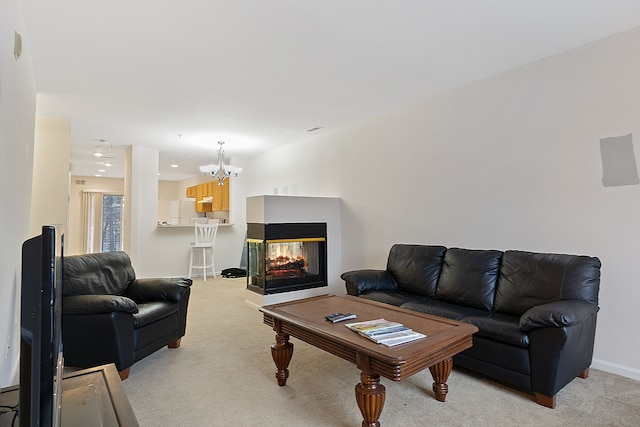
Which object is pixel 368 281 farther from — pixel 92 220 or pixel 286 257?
pixel 92 220

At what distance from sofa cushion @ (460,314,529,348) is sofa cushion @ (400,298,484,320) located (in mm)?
99

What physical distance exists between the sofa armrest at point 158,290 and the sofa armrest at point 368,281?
1567 mm

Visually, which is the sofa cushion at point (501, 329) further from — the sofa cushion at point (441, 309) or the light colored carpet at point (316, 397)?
the light colored carpet at point (316, 397)

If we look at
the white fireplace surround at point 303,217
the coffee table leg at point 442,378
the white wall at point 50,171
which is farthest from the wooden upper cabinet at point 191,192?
the coffee table leg at point 442,378

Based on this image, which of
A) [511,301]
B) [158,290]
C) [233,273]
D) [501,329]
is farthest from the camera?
[233,273]

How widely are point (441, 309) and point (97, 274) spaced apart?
289cm

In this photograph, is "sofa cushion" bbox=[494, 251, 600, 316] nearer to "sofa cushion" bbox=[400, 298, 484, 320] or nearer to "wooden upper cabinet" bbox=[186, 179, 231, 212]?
"sofa cushion" bbox=[400, 298, 484, 320]

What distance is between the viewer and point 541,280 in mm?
2650

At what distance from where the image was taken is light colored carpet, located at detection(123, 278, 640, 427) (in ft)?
6.60

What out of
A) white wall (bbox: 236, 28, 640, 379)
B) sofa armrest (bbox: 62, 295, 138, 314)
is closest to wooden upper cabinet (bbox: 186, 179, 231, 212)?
white wall (bbox: 236, 28, 640, 379)

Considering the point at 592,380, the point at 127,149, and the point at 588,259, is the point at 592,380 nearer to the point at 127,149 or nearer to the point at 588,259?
the point at 588,259

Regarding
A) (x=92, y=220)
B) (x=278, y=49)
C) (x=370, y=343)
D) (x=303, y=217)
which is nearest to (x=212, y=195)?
(x=92, y=220)

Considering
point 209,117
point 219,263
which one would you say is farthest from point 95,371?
point 219,263

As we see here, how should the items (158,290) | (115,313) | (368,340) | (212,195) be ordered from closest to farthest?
(368,340) → (115,313) → (158,290) → (212,195)
